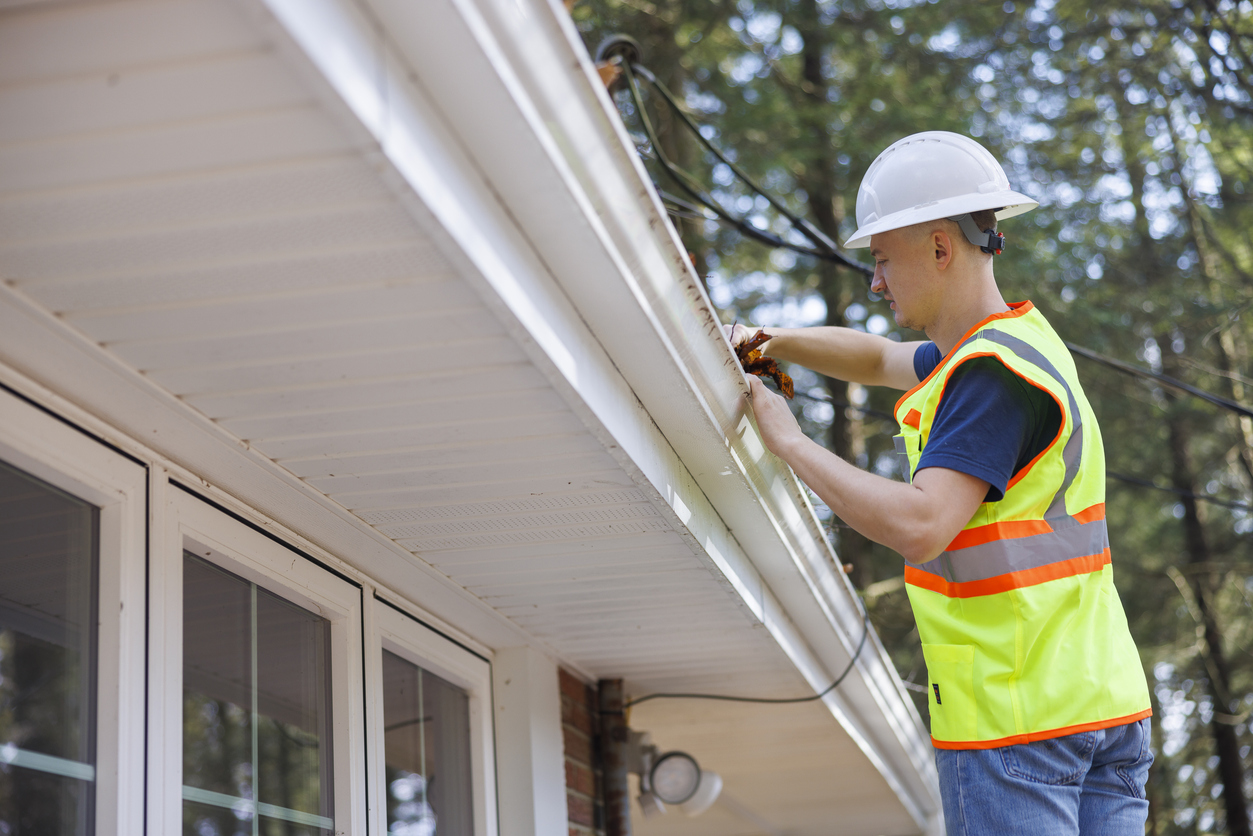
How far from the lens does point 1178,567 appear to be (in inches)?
645

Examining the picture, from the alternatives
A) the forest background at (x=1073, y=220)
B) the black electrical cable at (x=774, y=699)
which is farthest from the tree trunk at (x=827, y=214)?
the black electrical cable at (x=774, y=699)

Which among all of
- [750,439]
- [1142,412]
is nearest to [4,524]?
[750,439]

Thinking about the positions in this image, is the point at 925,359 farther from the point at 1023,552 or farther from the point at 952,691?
the point at 952,691

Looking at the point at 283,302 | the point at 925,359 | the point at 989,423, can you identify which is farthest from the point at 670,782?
the point at 283,302

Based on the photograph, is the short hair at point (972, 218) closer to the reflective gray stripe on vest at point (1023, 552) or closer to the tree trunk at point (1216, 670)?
the reflective gray stripe on vest at point (1023, 552)

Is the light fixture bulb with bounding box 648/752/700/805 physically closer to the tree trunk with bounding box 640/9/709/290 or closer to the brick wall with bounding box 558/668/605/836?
the brick wall with bounding box 558/668/605/836

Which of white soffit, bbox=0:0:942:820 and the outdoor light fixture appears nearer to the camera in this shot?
white soffit, bbox=0:0:942:820

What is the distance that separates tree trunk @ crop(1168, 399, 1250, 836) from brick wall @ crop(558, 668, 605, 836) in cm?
1142

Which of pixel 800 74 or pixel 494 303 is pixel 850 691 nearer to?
pixel 494 303

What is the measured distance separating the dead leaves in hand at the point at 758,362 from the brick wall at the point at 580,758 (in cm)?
191

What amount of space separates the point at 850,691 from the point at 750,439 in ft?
8.78

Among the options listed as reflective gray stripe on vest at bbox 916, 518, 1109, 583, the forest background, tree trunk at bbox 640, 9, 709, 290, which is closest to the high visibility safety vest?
reflective gray stripe on vest at bbox 916, 518, 1109, 583

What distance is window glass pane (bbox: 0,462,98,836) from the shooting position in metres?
2.07

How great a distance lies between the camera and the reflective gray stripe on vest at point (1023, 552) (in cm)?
243
